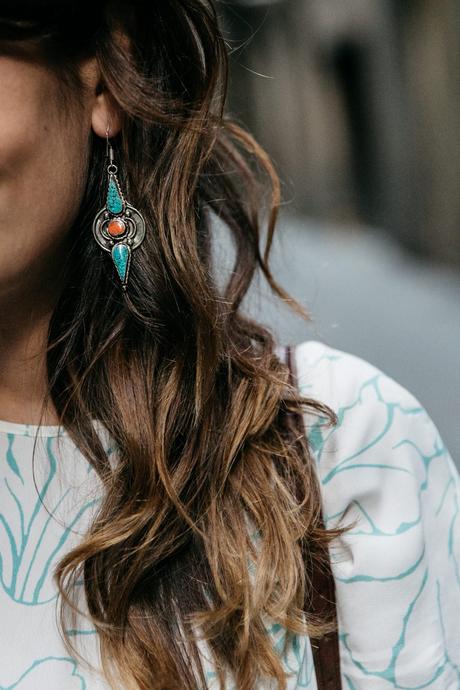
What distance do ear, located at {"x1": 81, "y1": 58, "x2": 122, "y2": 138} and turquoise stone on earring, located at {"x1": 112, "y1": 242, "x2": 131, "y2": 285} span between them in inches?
7.5

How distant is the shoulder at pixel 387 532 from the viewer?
183cm

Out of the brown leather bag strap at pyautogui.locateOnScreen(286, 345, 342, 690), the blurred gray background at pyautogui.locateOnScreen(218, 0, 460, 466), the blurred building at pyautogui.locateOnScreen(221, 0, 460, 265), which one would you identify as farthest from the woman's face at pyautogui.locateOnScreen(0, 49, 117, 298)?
the blurred building at pyautogui.locateOnScreen(221, 0, 460, 265)

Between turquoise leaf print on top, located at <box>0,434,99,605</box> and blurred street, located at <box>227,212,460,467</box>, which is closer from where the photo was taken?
turquoise leaf print on top, located at <box>0,434,99,605</box>

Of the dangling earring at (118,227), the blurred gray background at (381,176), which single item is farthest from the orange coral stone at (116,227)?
the blurred gray background at (381,176)

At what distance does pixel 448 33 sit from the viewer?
43.1 ft

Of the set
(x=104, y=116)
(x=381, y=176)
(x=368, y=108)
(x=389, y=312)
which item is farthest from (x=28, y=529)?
(x=368, y=108)

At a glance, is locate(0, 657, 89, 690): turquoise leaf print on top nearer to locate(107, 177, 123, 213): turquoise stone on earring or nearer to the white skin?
the white skin

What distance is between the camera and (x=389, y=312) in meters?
12.5

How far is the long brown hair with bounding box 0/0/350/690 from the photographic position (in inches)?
68.9

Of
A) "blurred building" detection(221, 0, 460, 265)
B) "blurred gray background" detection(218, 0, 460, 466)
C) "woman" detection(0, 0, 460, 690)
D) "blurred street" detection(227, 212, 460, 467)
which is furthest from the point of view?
"blurred building" detection(221, 0, 460, 265)

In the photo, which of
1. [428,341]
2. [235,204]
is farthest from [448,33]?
[235,204]

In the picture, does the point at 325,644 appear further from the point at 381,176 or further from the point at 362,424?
the point at 381,176

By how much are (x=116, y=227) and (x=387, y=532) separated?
2.30 ft

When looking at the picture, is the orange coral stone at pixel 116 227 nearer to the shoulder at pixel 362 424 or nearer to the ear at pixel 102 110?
the ear at pixel 102 110
